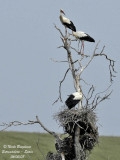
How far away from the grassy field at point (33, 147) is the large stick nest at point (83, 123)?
9.84m

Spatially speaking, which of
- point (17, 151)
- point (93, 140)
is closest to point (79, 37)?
point (93, 140)

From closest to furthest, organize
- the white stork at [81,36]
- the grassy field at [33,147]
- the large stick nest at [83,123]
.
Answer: the large stick nest at [83,123]
the white stork at [81,36]
the grassy field at [33,147]

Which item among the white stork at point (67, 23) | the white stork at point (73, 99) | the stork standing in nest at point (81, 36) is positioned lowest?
the white stork at point (73, 99)

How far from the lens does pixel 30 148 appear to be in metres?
23.6

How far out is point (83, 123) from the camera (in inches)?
473

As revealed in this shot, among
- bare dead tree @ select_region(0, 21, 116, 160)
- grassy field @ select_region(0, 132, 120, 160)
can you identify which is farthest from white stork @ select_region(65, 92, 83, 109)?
grassy field @ select_region(0, 132, 120, 160)

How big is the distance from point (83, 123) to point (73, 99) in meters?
0.76

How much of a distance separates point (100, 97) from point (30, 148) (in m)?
12.3

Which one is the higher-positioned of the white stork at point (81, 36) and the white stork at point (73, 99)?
the white stork at point (81, 36)

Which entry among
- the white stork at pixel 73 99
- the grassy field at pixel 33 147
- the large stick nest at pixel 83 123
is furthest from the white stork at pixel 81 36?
the grassy field at pixel 33 147

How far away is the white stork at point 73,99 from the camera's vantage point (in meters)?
11.9

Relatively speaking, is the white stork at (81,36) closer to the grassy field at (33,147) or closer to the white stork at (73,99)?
the white stork at (73,99)

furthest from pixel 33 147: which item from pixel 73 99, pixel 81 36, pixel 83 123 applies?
pixel 73 99

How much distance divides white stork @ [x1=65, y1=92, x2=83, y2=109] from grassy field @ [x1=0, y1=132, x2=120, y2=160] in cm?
1024
